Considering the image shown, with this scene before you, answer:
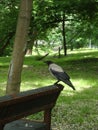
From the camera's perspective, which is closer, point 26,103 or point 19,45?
point 26,103

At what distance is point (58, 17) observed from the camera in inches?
1067

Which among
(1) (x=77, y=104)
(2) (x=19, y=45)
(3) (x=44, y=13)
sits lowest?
(1) (x=77, y=104)

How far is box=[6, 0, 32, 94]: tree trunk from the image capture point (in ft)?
32.3

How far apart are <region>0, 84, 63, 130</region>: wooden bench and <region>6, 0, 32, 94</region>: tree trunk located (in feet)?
10.8

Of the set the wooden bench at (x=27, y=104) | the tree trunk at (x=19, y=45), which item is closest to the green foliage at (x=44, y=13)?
the tree trunk at (x=19, y=45)

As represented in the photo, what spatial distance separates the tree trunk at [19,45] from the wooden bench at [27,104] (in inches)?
130

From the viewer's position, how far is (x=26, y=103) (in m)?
5.84

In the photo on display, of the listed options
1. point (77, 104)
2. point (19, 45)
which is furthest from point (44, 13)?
point (19, 45)

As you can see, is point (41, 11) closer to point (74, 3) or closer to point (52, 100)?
point (74, 3)

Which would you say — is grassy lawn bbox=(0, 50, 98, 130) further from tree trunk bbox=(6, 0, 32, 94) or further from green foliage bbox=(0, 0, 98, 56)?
green foliage bbox=(0, 0, 98, 56)

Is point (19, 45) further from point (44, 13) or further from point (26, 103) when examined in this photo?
point (44, 13)

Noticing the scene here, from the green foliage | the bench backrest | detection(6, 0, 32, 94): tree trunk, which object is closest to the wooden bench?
the bench backrest

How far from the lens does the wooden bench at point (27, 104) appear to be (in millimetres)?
5305

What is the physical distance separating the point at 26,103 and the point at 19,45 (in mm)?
4300
